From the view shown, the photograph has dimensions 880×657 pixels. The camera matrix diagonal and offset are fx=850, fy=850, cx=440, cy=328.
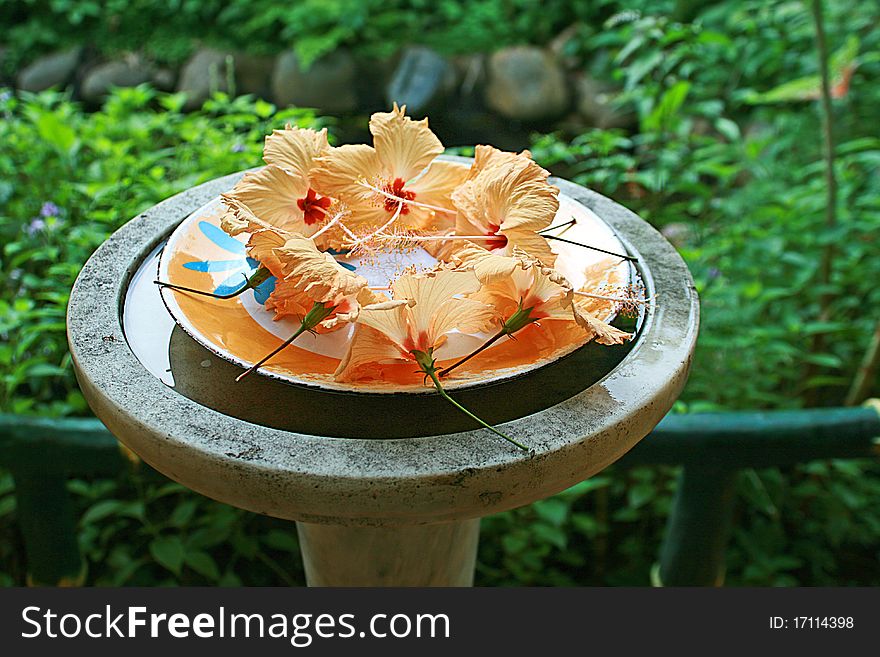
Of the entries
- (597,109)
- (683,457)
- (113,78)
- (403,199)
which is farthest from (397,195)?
(113,78)

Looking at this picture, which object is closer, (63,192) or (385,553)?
(385,553)

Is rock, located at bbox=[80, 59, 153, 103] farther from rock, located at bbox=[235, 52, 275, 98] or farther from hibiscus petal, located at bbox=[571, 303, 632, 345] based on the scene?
hibiscus petal, located at bbox=[571, 303, 632, 345]

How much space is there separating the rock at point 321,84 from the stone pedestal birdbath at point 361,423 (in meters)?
3.72

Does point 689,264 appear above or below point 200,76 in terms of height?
above

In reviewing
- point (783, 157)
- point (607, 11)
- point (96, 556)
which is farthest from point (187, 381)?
point (607, 11)

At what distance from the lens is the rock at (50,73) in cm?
498

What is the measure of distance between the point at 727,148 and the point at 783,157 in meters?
0.59

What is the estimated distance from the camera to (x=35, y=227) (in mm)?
1842

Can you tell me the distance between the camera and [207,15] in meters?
5.02

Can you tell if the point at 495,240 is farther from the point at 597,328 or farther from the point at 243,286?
the point at 243,286

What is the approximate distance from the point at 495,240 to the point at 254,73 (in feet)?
13.7

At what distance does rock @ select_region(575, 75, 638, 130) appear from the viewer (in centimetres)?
440

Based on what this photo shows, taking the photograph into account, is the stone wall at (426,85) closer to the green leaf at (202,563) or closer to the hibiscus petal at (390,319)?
the green leaf at (202,563)

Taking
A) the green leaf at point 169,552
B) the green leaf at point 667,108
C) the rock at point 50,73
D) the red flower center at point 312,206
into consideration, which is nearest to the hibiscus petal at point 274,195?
the red flower center at point 312,206
